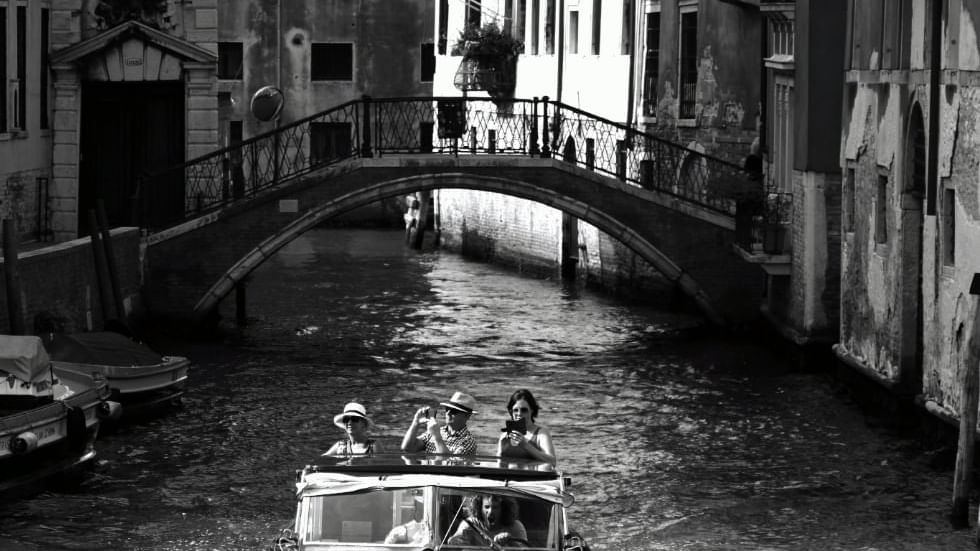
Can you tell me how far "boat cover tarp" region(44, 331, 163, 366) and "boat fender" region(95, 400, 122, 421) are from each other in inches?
26.2

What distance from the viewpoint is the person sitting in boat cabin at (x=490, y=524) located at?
379 inches

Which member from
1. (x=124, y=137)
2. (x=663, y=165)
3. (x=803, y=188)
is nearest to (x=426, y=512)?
(x=803, y=188)

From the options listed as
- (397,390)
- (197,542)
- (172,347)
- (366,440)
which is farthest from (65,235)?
(366,440)

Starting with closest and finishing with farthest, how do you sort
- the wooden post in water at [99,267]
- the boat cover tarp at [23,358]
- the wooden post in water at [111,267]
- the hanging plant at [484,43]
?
the boat cover tarp at [23,358]
the wooden post in water at [99,267]
the wooden post in water at [111,267]
the hanging plant at [484,43]

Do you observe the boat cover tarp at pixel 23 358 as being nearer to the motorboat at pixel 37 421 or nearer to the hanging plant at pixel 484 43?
the motorboat at pixel 37 421

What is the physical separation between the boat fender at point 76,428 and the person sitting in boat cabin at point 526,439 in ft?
14.9

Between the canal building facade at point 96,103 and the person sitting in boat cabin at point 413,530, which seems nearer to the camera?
the person sitting in boat cabin at point 413,530

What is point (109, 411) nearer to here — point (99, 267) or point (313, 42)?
point (99, 267)

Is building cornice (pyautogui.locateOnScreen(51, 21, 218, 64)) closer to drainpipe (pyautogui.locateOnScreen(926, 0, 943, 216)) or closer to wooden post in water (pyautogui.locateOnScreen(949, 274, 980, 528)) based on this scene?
drainpipe (pyautogui.locateOnScreen(926, 0, 943, 216))

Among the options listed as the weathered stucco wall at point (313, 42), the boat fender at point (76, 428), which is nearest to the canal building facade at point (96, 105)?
the boat fender at point (76, 428)

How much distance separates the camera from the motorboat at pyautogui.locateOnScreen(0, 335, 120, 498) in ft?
46.3

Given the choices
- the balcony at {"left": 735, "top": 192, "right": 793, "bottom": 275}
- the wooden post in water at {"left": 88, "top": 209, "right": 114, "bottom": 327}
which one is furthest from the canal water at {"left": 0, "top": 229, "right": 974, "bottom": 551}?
the wooden post in water at {"left": 88, "top": 209, "right": 114, "bottom": 327}

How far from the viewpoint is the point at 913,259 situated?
17.0 meters

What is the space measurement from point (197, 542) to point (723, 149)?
41.8 ft
